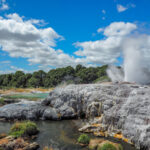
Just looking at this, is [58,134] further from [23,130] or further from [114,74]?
[114,74]

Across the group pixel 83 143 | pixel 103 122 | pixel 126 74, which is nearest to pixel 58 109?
pixel 103 122

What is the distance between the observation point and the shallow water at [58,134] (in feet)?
49.8

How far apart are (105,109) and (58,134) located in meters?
6.93

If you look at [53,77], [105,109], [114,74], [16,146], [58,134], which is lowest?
[58,134]

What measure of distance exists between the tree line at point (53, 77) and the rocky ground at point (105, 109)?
8031cm

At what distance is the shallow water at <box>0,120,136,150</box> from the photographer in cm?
1516

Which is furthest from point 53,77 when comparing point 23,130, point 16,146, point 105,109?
point 16,146

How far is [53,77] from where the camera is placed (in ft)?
379

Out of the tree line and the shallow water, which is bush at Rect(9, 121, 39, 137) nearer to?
the shallow water

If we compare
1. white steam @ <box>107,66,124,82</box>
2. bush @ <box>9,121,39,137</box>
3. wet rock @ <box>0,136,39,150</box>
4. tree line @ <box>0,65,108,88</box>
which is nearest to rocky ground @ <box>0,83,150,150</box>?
bush @ <box>9,121,39,137</box>

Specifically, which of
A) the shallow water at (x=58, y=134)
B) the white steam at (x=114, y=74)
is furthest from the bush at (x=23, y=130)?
the white steam at (x=114, y=74)

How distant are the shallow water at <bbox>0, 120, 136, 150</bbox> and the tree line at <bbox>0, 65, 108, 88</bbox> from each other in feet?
277

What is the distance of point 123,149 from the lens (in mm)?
14477

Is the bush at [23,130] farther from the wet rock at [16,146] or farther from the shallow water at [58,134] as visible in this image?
the wet rock at [16,146]
